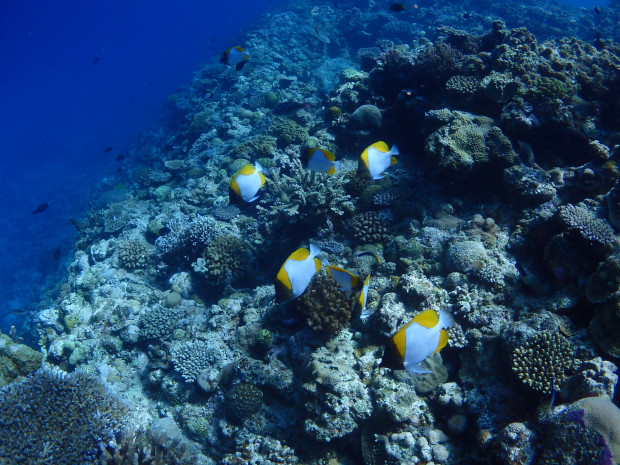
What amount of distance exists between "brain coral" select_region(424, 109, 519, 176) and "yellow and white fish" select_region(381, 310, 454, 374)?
12.1ft

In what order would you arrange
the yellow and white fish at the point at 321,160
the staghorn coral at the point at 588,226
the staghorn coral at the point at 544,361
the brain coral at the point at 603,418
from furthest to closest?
the yellow and white fish at the point at 321,160
the staghorn coral at the point at 588,226
the staghorn coral at the point at 544,361
the brain coral at the point at 603,418

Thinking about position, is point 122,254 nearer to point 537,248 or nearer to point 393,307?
point 393,307

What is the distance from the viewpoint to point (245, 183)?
12.2 feet

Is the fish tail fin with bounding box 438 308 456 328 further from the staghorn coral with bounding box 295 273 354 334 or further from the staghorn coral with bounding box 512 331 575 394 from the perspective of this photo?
the staghorn coral with bounding box 295 273 354 334

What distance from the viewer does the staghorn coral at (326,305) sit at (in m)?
4.38

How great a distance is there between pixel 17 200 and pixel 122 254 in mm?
30263

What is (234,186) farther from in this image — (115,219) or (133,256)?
(115,219)

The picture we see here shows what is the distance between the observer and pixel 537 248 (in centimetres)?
475

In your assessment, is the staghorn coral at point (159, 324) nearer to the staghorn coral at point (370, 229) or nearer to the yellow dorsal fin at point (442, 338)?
the staghorn coral at point (370, 229)

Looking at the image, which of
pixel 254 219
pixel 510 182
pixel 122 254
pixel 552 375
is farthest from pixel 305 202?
pixel 122 254

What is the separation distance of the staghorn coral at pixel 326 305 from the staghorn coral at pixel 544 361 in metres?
2.07

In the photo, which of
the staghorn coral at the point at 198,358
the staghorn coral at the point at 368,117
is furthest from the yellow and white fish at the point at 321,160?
the staghorn coral at the point at 368,117

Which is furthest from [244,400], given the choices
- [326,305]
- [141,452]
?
[326,305]

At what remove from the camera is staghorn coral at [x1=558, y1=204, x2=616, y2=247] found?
4.07m
